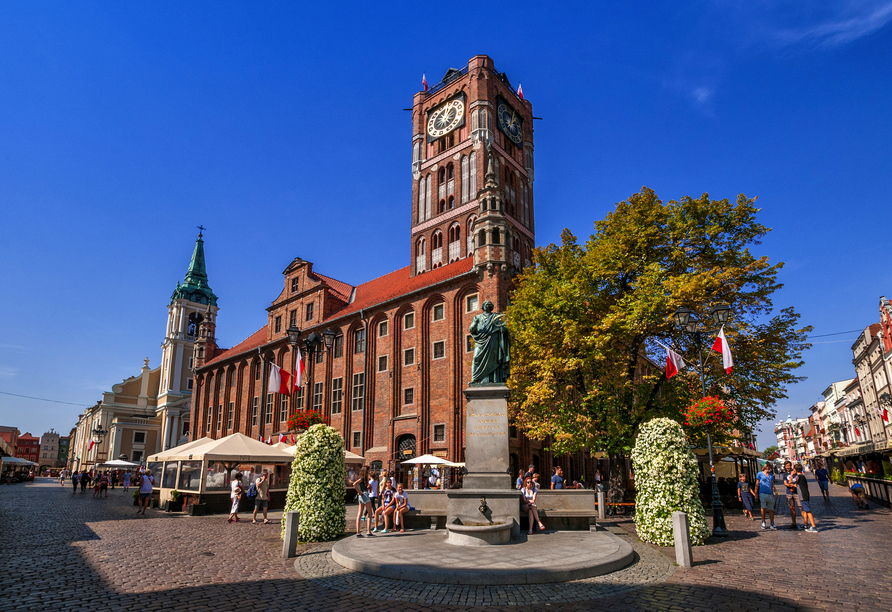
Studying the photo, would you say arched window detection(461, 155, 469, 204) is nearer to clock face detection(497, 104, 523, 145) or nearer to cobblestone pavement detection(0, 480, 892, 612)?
clock face detection(497, 104, 523, 145)

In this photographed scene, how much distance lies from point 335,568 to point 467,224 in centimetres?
3272

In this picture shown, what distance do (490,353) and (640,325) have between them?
338 inches

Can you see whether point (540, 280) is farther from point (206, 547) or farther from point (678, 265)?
point (206, 547)

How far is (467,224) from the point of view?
40.5 metres

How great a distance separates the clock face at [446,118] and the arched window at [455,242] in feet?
31.7

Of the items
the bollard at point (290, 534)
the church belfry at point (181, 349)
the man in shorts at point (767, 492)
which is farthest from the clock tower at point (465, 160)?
the church belfry at point (181, 349)

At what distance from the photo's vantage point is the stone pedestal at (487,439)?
40.9 ft

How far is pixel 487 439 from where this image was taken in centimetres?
1269

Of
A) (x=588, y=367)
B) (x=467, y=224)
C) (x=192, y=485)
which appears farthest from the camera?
(x=467, y=224)

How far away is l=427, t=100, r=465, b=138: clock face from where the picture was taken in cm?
4508

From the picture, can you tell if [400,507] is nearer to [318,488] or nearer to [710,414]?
[318,488]

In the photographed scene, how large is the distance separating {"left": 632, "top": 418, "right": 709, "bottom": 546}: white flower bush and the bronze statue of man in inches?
150

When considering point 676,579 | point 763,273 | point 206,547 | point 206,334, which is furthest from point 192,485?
point 206,334

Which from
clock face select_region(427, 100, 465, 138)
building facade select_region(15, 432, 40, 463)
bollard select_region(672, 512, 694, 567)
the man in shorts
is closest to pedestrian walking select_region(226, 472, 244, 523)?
bollard select_region(672, 512, 694, 567)
